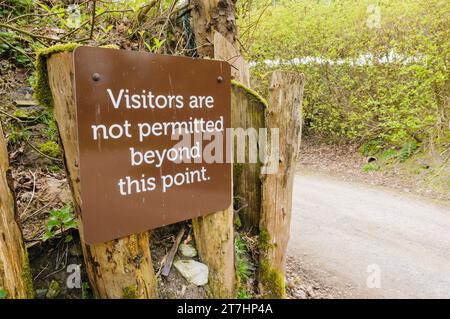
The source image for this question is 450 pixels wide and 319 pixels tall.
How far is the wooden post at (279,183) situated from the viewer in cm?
254

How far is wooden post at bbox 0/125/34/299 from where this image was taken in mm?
1586

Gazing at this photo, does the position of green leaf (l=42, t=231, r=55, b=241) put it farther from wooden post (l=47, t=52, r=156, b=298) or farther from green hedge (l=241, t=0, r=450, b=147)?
green hedge (l=241, t=0, r=450, b=147)

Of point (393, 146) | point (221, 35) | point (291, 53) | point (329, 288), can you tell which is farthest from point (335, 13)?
point (329, 288)

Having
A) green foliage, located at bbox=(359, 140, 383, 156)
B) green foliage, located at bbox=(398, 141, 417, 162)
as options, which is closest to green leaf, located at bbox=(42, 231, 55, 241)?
green foliage, located at bbox=(398, 141, 417, 162)

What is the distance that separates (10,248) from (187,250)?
3.49 ft

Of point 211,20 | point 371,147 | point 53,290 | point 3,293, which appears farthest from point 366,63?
point 3,293

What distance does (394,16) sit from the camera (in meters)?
7.53

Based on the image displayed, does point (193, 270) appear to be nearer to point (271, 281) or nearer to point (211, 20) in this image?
point (271, 281)

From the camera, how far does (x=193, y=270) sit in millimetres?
2205

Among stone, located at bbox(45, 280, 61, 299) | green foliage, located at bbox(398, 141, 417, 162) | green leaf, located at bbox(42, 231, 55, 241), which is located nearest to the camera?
stone, located at bbox(45, 280, 61, 299)

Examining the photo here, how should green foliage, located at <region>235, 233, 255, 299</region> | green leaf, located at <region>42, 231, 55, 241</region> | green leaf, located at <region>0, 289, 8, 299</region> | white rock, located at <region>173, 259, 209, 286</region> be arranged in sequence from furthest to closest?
1. green foliage, located at <region>235, 233, 255, 299</region>
2. white rock, located at <region>173, 259, 209, 286</region>
3. green leaf, located at <region>42, 231, 55, 241</region>
4. green leaf, located at <region>0, 289, 8, 299</region>

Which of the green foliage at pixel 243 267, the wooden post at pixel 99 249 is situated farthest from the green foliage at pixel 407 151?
the wooden post at pixel 99 249

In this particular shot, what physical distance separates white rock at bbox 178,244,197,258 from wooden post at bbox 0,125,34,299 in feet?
3.00
